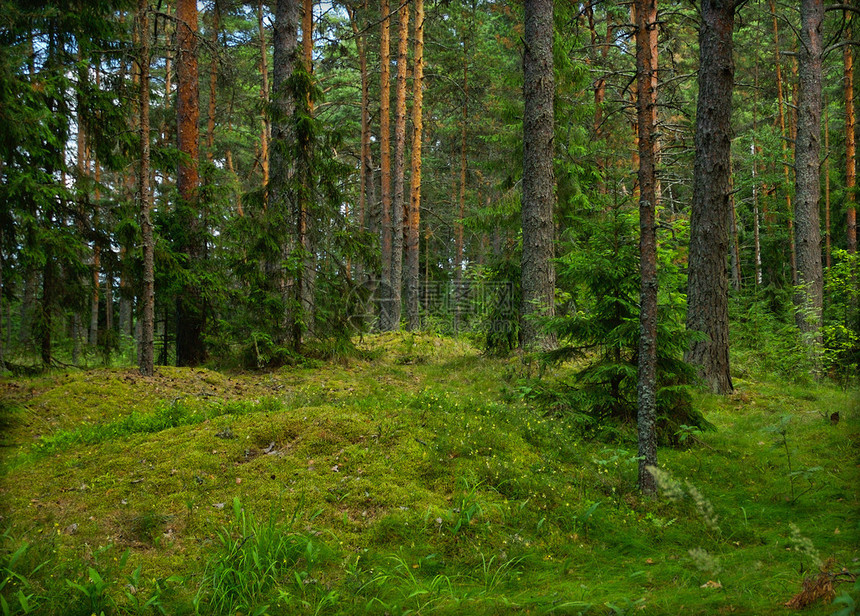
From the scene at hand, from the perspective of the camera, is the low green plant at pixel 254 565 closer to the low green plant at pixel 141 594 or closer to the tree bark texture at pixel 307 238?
the low green plant at pixel 141 594

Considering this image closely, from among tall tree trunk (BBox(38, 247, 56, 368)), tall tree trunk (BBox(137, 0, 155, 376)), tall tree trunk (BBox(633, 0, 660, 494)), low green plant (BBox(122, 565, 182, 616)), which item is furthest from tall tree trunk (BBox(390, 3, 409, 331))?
low green plant (BBox(122, 565, 182, 616))

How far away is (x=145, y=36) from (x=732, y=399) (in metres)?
11.1

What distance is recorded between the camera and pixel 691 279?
28.6 ft

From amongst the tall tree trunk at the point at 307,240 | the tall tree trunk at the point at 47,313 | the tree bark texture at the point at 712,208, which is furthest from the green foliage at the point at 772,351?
the tall tree trunk at the point at 47,313

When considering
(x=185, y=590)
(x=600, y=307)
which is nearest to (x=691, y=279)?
(x=600, y=307)

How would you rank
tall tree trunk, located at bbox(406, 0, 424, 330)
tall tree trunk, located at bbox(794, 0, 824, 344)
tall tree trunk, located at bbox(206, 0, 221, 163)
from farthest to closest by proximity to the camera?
1. tall tree trunk, located at bbox(206, 0, 221, 163)
2. tall tree trunk, located at bbox(406, 0, 424, 330)
3. tall tree trunk, located at bbox(794, 0, 824, 344)

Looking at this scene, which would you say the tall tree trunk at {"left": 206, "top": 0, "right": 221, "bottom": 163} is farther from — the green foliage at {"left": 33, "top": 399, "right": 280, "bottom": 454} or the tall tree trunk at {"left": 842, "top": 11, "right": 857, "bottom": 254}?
the tall tree trunk at {"left": 842, "top": 11, "right": 857, "bottom": 254}

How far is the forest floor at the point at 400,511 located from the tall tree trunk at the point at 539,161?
12.2 ft

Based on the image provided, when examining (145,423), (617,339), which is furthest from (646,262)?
(145,423)

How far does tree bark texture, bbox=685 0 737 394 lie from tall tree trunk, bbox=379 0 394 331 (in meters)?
11.9

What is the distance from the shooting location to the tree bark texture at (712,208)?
837cm

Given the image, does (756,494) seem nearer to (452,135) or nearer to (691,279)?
(691,279)

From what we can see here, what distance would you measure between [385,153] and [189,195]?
31.4ft

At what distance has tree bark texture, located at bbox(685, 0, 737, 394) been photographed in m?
8.37
